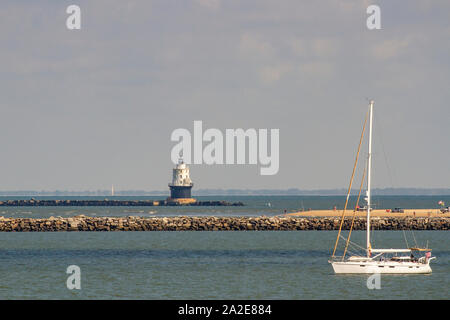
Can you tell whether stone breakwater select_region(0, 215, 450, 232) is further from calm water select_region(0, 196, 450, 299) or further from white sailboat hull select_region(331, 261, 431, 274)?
white sailboat hull select_region(331, 261, 431, 274)

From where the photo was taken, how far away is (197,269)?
5409cm

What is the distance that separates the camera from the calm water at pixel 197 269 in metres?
43.2

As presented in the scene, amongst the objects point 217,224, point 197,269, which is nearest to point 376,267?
point 197,269

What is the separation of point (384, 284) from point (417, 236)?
47143mm

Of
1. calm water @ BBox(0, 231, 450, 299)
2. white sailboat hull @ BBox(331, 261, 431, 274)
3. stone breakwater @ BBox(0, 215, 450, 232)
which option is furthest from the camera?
stone breakwater @ BBox(0, 215, 450, 232)

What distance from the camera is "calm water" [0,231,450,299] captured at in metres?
43.2

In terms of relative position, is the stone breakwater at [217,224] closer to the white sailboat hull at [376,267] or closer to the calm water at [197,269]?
the calm water at [197,269]

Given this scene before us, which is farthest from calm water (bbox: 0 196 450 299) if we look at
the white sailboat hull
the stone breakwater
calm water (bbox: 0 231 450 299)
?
the stone breakwater

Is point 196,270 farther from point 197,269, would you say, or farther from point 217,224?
point 217,224

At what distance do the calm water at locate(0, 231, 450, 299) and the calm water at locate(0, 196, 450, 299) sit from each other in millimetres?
56
